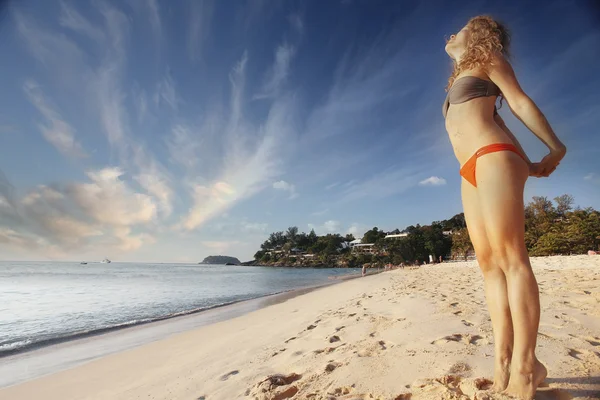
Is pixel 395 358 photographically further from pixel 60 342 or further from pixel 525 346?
pixel 60 342

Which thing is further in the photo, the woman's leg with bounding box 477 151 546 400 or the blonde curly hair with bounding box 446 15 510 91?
the blonde curly hair with bounding box 446 15 510 91

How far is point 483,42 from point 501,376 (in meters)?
1.65

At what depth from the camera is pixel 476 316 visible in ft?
11.1

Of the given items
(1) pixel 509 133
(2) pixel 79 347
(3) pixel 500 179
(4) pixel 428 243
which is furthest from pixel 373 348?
(4) pixel 428 243

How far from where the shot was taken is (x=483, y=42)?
164 cm

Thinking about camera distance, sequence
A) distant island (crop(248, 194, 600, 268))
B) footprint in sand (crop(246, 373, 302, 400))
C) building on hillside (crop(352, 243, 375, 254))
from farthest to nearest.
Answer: building on hillside (crop(352, 243, 375, 254)) → distant island (crop(248, 194, 600, 268)) → footprint in sand (crop(246, 373, 302, 400))

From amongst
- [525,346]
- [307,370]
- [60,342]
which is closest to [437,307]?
[307,370]

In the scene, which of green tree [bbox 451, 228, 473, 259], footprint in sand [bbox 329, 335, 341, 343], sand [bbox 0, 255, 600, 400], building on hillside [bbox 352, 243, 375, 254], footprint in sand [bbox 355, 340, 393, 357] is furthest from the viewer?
building on hillside [bbox 352, 243, 375, 254]

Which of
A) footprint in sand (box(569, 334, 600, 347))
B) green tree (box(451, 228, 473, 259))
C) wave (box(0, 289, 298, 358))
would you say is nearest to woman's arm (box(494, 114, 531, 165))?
footprint in sand (box(569, 334, 600, 347))

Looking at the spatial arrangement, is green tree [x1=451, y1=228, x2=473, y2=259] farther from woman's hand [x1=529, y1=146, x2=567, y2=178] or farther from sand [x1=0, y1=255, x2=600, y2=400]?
woman's hand [x1=529, y1=146, x2=567, y2=178]

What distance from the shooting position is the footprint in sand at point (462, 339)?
250 cm

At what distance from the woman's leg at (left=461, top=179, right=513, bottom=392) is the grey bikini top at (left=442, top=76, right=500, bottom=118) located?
451 millimetres

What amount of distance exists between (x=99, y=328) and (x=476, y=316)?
23.4 ft

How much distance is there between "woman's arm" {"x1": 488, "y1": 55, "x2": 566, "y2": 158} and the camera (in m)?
1.37
